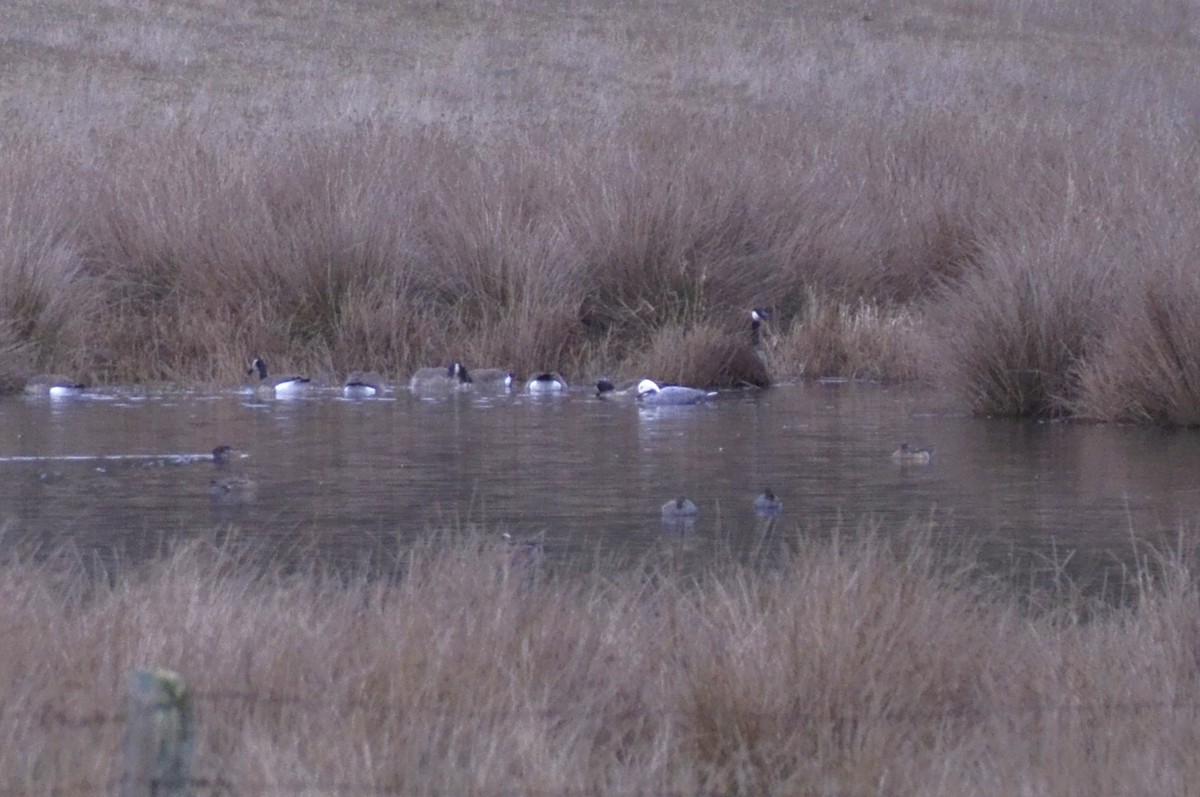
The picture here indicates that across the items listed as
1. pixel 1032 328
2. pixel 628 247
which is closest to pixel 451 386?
pixel 628 247

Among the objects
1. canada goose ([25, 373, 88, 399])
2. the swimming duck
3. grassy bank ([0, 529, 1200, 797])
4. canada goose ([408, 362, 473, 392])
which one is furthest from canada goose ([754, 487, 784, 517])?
canada goose ([25, 373, 88, 399])

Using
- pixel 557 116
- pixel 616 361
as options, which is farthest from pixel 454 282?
pixel 557 116

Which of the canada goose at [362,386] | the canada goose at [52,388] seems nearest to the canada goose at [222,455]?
the canada goose at [362,386]

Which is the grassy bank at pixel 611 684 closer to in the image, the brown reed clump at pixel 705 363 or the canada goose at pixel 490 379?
the canada goose at pixel 490 379

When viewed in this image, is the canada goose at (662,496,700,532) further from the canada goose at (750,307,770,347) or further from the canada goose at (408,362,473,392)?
the canada goose at (750,307,770,347)

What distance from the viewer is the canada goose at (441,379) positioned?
1577cm

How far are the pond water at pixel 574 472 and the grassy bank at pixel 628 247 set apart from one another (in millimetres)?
854

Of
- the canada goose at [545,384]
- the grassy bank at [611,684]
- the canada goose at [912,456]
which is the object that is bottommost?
A: the canada goose at [545,384]

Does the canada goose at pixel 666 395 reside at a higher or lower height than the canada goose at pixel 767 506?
lower

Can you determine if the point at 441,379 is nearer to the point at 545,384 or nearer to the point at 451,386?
the point at 451,386

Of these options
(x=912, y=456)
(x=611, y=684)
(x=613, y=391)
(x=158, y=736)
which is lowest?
(x=613, y=391)

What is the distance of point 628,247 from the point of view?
1798 centimetres

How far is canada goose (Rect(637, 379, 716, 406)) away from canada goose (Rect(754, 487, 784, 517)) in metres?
5.03

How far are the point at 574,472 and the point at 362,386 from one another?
4.74 metres
